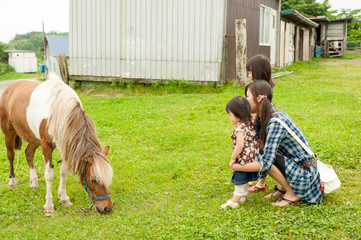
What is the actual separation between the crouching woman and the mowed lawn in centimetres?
17

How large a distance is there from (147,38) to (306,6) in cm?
2834

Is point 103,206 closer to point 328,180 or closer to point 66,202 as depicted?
point 66,202

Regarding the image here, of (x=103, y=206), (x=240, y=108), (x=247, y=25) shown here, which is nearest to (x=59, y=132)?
(x=103, y=206)

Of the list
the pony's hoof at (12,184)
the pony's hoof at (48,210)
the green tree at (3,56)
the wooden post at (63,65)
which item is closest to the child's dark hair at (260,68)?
the pony's hoof at (48,210)

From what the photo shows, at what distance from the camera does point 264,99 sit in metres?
3.85

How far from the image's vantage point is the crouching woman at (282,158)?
3717mm

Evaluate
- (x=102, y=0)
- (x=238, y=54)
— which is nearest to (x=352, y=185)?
(x=238, y=54)

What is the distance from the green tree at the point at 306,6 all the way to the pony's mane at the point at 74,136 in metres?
35.3

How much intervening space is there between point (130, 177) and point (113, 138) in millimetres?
2121

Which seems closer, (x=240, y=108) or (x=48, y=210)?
(x=240, y=108)

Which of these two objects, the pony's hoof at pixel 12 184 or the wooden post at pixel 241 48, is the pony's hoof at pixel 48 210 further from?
the wooden post at pixel 241 48

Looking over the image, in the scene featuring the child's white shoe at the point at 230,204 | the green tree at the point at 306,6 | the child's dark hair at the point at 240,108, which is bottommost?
the child's white shoe at the point at 230,204

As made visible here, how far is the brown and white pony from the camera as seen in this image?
3.72m

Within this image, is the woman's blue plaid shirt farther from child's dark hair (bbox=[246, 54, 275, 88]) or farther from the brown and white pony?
the brown and white pony
